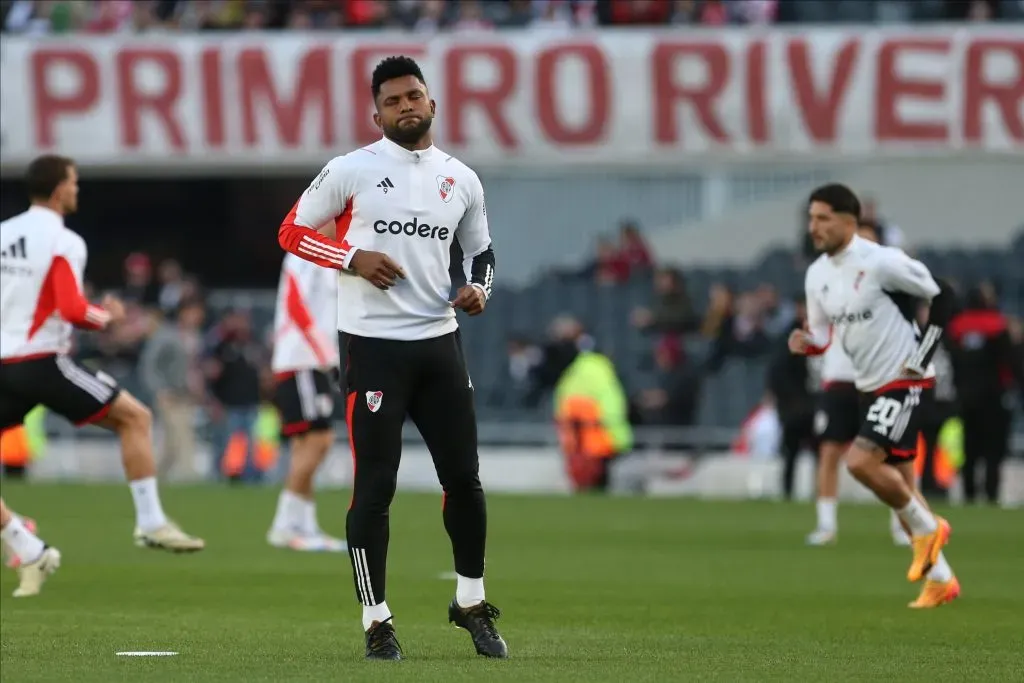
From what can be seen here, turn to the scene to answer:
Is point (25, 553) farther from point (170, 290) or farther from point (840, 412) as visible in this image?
point (170, 290)

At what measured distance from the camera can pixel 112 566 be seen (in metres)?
12.4

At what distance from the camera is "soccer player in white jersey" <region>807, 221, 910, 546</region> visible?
14.4m

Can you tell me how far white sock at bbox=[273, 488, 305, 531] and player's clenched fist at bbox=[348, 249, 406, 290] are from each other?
649 cm

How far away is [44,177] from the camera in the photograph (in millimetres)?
10602

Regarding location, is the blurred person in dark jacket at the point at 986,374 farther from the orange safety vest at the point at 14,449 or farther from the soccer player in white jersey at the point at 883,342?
the orange safety vest at the point at 14,449

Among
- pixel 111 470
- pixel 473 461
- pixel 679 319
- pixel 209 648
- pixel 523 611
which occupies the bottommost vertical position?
pixel 111 470

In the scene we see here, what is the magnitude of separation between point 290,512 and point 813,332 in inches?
176

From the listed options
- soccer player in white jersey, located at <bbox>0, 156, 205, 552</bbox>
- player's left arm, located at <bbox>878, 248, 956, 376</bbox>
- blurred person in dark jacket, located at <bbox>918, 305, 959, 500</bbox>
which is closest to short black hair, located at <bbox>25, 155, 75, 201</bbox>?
soccer player in white jersey, located at <bbox>0, 156, 205, 552</bbox>

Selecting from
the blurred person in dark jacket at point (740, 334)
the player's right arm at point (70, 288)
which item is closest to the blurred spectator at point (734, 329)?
the blurred person in dark jacket at point (740, 334)

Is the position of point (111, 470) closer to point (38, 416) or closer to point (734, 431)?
point (38, 416)

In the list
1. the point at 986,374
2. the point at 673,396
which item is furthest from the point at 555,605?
the point at 673,396

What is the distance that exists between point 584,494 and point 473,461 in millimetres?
13422

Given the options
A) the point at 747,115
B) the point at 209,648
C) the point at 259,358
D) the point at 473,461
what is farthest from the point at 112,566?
the point at 747,115

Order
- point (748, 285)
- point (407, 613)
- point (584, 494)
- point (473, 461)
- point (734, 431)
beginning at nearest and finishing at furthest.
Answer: point (473, 461)
point (407, 613)
point (584, 494)
point (734, 431)
point (748, 285)
